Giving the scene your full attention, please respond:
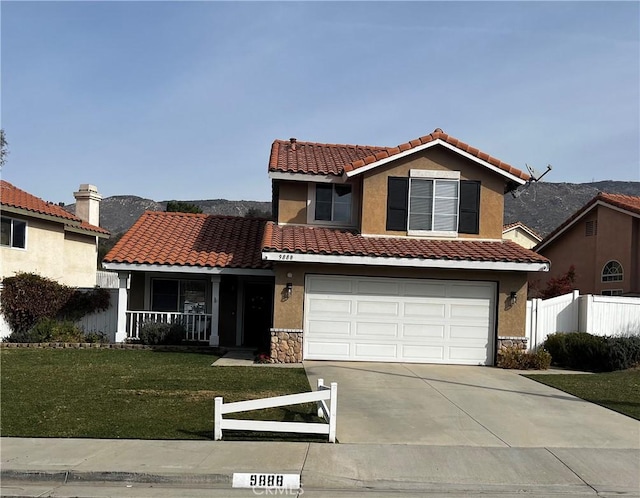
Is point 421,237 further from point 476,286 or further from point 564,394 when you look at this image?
point 564,394

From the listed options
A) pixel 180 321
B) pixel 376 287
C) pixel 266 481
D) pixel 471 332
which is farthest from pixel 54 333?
pixel 266 481

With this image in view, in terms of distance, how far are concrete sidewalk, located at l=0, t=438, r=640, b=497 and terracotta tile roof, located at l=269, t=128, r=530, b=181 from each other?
34.3 ft

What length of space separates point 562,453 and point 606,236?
1954 centimetres

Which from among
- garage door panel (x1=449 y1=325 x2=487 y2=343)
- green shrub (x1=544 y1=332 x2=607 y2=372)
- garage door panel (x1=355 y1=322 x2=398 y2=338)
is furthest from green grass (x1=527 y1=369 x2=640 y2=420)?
garage door panel (x1=355 y1=322 x2=398 y2=338)

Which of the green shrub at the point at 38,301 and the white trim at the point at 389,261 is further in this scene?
the green shrub at the point at 38,301

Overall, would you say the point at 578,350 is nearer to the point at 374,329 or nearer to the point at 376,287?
the point at 374,329

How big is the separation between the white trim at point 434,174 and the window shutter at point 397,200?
289 mm

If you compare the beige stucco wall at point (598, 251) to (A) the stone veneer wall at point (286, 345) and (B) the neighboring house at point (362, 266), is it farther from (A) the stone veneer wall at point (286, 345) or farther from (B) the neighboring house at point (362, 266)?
(A) the stone veneer wall at point (286, 345)

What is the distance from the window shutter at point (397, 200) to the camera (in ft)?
56.7

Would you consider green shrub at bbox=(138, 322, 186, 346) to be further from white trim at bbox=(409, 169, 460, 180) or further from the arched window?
the arched window

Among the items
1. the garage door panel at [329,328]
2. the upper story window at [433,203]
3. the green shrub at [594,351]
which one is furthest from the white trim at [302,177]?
the green shrub at [594,351]

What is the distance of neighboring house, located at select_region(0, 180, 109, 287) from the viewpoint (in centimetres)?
2362

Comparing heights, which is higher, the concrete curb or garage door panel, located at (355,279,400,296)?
garage door panel, located at (355,279,400,296)

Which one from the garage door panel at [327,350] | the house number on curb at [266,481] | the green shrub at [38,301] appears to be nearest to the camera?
the house number on curb at [266,481]
